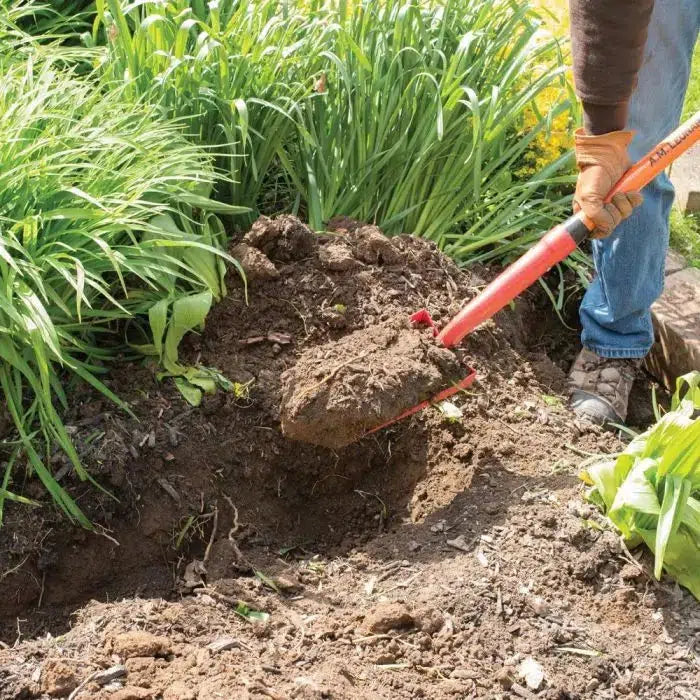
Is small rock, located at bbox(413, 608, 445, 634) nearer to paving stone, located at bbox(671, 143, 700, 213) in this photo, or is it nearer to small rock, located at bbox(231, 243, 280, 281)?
small rock, located at bbox(231, 243, 280, 281)

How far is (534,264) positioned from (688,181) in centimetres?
181

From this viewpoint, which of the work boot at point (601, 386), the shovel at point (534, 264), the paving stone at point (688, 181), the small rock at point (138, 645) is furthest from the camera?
the paving stone at point (688, 181)

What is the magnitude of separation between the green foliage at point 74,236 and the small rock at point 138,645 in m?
0.46

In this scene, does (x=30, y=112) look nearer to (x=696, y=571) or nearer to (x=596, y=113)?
(x=596, y=113)

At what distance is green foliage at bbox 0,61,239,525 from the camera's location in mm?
2273

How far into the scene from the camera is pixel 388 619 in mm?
2062

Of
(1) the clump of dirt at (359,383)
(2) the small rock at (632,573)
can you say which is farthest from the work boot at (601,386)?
(2) the small rock at (632,573)

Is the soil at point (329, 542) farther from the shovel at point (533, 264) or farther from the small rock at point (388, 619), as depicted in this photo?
the shovel at point (533, 264)

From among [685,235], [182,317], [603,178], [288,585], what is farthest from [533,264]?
[685,235]

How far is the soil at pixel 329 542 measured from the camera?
1977mm

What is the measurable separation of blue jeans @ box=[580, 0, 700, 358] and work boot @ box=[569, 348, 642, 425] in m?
0.04

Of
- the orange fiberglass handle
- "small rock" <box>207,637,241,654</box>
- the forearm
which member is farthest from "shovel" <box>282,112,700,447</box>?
"small rock" <box>207,637,241,654</box>

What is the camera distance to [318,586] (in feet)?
7.61

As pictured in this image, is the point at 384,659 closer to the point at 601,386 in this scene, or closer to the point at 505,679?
the point at 505,679
